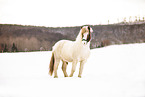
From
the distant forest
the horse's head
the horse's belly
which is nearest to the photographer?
the horse's head

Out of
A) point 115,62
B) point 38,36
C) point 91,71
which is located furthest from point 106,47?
point 38,36

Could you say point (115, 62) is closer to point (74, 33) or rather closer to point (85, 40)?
point (74, 33)

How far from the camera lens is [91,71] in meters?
6.12

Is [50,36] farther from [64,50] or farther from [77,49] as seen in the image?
[77,49]

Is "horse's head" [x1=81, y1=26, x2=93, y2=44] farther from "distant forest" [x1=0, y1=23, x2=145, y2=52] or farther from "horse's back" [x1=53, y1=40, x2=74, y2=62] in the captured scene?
"distant forest" [x1=0, y1=23, x2=145, y2=52]

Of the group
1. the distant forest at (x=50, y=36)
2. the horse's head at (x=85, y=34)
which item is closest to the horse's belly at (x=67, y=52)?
the horse's head at (x=85, y=34)

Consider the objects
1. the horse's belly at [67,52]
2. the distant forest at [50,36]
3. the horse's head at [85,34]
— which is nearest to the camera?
the horse's head at [85,34]

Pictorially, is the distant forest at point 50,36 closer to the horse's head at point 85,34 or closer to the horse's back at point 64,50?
the horse's back at point 64,50

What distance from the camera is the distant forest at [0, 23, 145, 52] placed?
7551 millimetres

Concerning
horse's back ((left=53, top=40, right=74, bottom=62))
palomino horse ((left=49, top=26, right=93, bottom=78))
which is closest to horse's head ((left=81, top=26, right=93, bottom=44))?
palomino horse ((left=49, top=26, right=93, bottom=78))

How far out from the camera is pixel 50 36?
26.0 feet

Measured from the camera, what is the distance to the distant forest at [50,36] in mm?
7551

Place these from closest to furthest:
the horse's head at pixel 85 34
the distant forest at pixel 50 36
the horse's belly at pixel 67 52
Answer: the horse's head at pixel 85 34 < the horse's belly at pixel 67 52 < the distant forest at pixel 50 36

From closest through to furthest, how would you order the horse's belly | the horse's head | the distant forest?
the horse's head, the horse's belly, the distant forest
